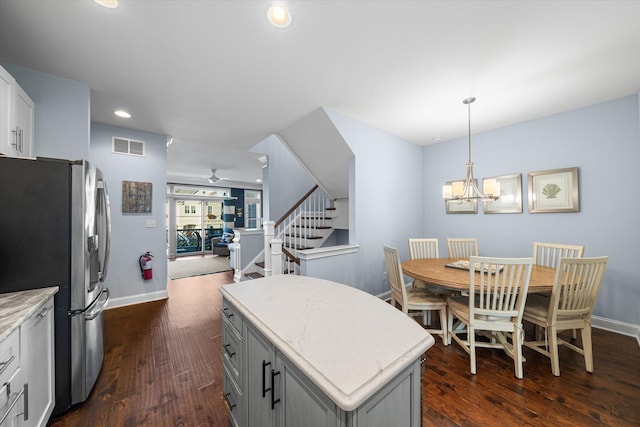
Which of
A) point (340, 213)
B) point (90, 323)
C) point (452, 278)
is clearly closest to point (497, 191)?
point (452, 278)

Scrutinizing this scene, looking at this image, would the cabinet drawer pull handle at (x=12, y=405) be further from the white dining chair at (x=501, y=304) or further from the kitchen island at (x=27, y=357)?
the white dining chair at (x=501, y=304)

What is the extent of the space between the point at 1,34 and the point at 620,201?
5.89m

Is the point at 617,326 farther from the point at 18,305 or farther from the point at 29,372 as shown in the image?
the point at 18,305

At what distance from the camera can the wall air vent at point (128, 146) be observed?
3465mm

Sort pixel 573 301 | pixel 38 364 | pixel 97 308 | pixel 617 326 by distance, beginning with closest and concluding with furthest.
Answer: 1. pixel 38 364
2. pixel 97 308
3. pixel 573 301
4. pixel 617 326

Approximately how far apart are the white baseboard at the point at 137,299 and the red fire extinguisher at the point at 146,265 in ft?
0.94

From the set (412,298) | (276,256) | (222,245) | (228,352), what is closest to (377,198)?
(412,298)

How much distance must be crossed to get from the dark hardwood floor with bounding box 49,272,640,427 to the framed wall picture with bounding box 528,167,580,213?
4.92ft

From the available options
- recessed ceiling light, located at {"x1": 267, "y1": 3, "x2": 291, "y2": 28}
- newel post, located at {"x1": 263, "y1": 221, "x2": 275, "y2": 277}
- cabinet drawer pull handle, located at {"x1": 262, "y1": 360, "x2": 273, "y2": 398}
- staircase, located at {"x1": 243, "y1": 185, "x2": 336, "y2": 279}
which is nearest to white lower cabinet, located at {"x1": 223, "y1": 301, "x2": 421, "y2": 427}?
cabinet drawer pull handle, located at {"x1": 262, "y1": 360, "x2": 273, "y2": 398}

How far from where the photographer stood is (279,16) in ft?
5.24

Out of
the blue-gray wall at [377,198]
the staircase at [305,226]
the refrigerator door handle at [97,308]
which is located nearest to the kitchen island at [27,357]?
the refrigerator door handle at [97,308]

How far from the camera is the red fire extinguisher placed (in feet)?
11.9

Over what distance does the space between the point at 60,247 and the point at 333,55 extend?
2430 millimetres

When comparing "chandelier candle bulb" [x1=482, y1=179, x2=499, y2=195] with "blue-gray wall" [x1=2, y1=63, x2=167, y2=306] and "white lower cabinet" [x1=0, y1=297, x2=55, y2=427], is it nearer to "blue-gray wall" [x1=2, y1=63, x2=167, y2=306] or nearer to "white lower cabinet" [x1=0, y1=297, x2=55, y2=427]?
"white lower cabinet" [x1=0, y1=297, x2=55, y2=427]
